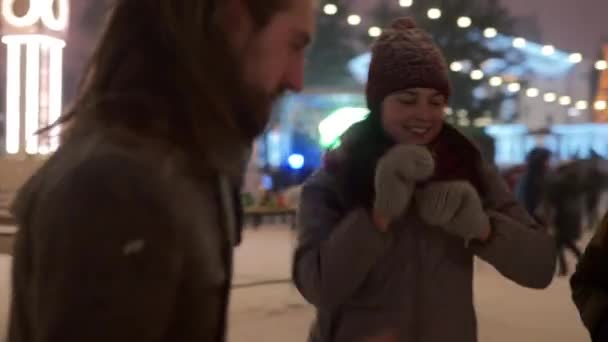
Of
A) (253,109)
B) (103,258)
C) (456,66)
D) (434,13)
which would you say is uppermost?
(434,13)

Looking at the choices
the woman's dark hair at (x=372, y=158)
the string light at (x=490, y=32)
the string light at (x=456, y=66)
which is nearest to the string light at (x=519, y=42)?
the string light at (x=490, y=32)

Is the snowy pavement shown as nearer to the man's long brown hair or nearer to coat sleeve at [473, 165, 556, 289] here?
coat sleeve at [473, 165, 556, 289]

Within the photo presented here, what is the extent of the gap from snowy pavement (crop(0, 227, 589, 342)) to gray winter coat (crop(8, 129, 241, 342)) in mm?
3325

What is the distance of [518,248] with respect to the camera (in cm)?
164

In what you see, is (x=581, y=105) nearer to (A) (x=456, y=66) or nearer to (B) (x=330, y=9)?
(A) (x=456, y=66)

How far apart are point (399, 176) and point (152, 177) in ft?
2.97

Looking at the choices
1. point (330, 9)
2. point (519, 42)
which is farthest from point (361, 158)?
point (519, 42)

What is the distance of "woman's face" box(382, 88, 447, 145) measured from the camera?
5.60ft

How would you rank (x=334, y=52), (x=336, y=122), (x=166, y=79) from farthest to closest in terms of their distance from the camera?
(x=334, y=52) → (x=336, y=122) → (x=166, y=79)

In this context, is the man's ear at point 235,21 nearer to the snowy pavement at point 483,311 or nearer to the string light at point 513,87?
the snowy pavement at point 483,311

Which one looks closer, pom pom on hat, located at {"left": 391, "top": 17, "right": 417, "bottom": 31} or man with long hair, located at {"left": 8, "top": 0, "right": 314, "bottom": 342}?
man with long hair, located at {"left": 8, "top": 0, "right": 314, "bottom": 342}

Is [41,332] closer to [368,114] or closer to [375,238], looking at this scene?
[375,238]

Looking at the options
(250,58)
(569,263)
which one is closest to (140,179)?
(250,58)

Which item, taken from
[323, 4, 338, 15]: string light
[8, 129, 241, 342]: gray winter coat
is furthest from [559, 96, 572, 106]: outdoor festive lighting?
[8, 129, 241, 342]: gray winter coat
